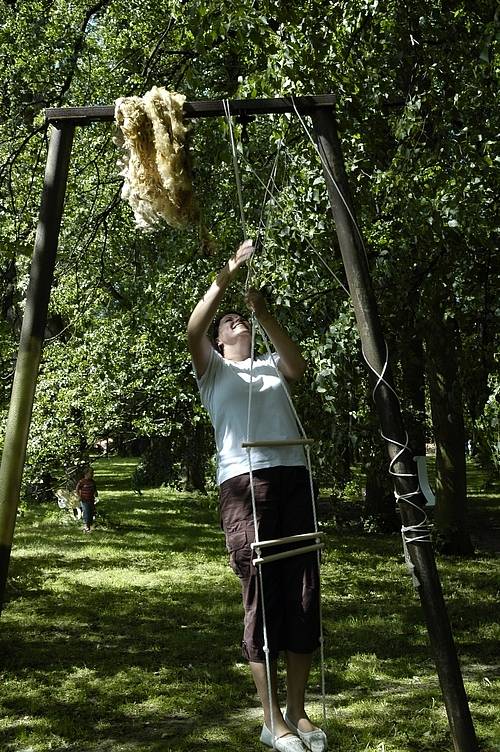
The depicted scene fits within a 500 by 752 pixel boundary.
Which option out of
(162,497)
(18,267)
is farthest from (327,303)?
(162,497)

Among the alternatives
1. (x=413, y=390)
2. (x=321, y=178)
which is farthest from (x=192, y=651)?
(x=413, y=390)

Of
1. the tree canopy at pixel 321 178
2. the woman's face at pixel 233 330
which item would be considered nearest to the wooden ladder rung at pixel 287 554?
the woman's face at pixel 233 330

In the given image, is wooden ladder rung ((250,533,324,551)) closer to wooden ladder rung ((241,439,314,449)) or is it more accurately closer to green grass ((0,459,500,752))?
wooden ladder rung ((241,439,314,449))

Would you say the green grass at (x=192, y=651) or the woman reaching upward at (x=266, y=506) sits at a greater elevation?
the woman reaching upward at (x=266, y=506)

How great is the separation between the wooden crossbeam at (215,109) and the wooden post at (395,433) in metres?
0.05

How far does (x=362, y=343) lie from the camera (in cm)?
348

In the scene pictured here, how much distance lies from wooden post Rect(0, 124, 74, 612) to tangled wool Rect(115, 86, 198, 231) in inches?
10.4

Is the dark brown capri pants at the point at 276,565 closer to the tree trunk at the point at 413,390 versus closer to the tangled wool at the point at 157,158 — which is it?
the tangled wool at the point at 157,158

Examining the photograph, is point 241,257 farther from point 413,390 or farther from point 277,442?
point 413,390

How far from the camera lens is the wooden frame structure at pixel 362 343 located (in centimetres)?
330

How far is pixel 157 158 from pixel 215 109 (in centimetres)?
31

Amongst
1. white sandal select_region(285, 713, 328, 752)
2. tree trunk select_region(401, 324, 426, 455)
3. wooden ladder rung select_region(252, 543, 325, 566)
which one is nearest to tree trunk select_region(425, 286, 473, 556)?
tree trunk select_region(401, 324, 426, 455)

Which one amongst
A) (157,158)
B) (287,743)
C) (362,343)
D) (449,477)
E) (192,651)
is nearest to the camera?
(287,743)

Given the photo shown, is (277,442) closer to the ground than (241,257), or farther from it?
closer to the ground
